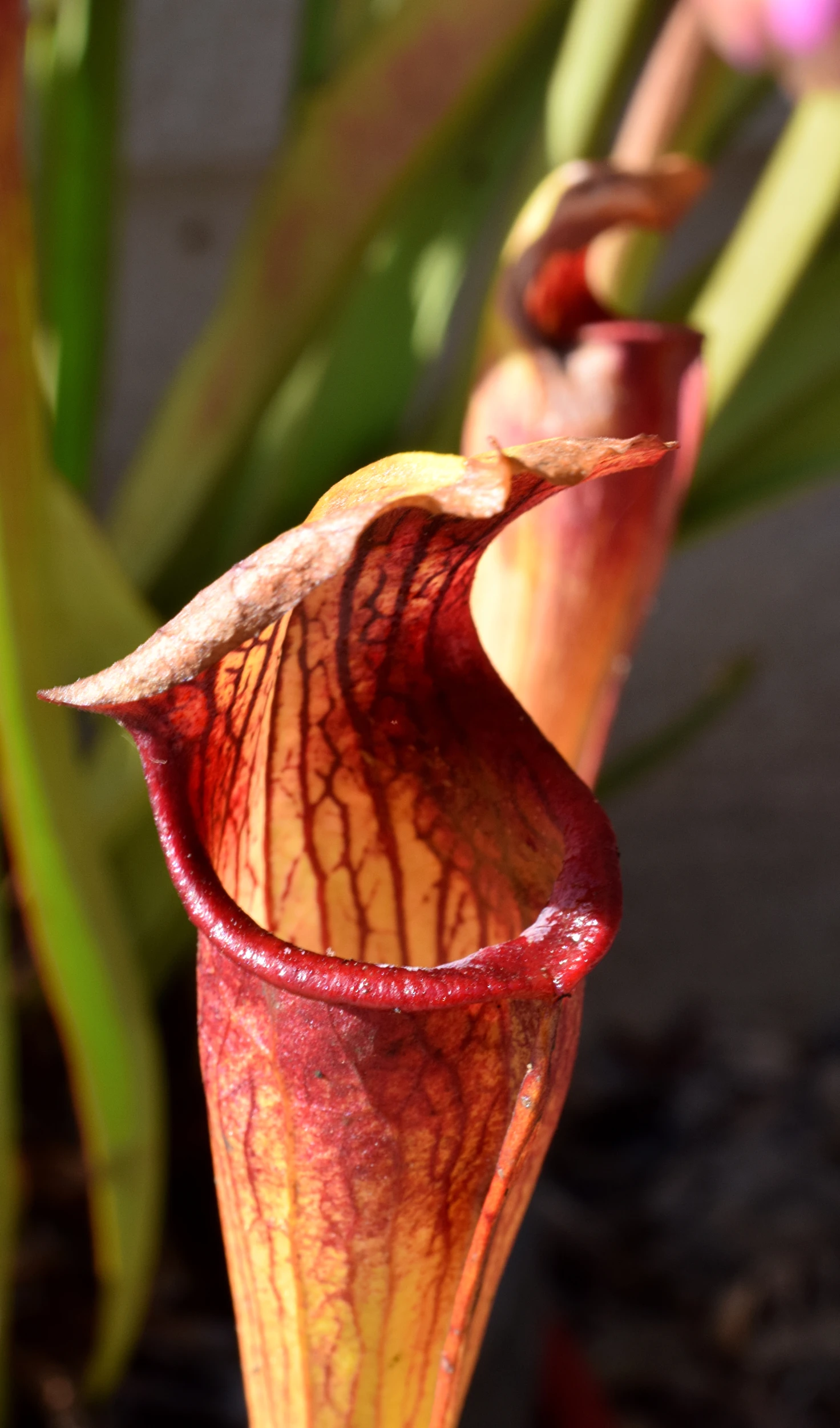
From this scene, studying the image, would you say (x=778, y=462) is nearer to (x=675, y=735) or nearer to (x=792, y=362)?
(x=792, y=362)

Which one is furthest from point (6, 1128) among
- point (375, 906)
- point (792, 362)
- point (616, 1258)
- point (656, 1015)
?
point (656, 1015)

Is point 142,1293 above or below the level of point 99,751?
below

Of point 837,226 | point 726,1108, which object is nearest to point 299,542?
point 837,226

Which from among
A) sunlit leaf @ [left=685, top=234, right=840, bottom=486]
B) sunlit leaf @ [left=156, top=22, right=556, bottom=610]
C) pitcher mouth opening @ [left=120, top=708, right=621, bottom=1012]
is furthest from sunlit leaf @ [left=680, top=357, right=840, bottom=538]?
pitcher mouth opening @ [left=120, top=708, right=621, bottom=1012]

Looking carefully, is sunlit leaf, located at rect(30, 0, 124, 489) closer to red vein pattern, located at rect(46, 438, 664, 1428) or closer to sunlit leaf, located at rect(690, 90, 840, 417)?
sunlit leaf, located at rect(690, 90, 840, 417)

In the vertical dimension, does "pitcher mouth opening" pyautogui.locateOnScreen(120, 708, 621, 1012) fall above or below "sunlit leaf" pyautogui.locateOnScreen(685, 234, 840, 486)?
below

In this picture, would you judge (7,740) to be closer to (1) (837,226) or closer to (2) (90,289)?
(2) (90,289)

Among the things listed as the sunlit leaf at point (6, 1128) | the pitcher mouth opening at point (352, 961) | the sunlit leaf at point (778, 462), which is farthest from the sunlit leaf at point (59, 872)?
the sunlit leaf at point (778, 462)
